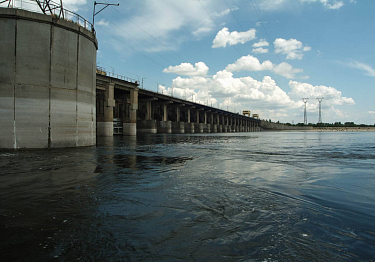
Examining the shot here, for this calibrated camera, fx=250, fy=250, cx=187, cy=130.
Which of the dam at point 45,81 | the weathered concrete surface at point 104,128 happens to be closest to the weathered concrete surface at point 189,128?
the weathered concrete surface at point 104,128

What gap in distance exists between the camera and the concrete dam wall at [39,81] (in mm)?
19344

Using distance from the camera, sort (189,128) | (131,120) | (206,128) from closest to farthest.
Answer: (131,120) → (189,128) → (206,128)

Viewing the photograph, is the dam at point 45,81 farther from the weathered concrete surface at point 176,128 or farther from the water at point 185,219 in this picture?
the weathered concrete surface at point 176,128

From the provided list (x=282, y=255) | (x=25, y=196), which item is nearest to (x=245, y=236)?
(x=282, y=255)

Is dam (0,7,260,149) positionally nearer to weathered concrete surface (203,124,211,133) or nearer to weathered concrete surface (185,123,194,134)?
weathered concrete surface (185,123,194,134)

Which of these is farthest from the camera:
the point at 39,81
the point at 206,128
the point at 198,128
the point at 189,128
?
the point at 206,128

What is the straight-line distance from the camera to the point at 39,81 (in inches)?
789

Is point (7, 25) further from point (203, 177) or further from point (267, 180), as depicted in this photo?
point (267, 180)

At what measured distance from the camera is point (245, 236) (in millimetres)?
4516

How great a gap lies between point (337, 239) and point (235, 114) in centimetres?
16881

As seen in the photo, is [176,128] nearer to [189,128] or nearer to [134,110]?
[189,128]

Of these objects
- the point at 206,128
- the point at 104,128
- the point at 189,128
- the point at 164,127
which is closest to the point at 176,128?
the point at 164,127

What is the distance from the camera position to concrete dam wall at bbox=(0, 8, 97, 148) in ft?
63.5

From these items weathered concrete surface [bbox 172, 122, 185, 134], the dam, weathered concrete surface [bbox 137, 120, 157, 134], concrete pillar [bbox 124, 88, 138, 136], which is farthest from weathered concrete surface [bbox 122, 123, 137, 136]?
the dam
